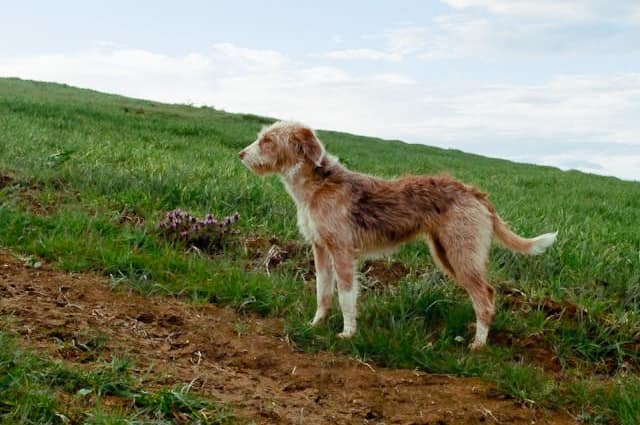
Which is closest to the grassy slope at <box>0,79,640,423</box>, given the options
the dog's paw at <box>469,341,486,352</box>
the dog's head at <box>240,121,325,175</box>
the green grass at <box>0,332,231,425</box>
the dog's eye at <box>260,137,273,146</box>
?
the dog's paw at <box>469,341,486,352</box>

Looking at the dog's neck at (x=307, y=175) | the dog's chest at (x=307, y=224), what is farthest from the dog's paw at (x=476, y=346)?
the dog's neck at (x=307, y=175)

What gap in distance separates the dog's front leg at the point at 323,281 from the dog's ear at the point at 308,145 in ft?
2.38

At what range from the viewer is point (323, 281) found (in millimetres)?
5898

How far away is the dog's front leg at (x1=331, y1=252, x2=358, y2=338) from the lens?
557 centimetres

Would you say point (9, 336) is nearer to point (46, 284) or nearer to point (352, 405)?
point (46, 284)

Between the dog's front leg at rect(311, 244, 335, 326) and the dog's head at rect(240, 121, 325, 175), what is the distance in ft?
2.34

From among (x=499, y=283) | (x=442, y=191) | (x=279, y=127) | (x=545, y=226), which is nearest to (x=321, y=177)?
(x=279, y=127)

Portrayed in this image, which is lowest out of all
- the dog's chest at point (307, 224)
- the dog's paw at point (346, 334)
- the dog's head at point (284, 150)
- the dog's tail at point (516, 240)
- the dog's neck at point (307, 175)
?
the dog's paw at point (346, 334)

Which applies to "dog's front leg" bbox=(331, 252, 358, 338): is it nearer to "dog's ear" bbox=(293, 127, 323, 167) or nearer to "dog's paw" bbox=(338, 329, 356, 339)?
"dog's paw" bbox=(338, 329, 356, 339)

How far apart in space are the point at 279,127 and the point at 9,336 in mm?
2710

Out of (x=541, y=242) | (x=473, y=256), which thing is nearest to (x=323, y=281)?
(x=473, y=256)

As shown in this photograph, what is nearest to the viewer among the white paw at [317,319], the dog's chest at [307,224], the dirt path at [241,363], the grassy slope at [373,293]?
the dirt path at [241,363]

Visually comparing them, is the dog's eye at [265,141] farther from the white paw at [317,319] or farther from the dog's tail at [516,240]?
the dog's tail at [516,240]

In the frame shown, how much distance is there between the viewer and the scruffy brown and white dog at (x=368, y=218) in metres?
5.70
